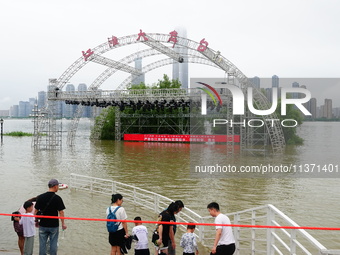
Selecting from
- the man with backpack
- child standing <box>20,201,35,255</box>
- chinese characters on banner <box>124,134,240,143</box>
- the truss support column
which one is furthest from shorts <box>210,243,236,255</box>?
the truss support column

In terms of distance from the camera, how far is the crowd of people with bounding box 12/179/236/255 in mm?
5395

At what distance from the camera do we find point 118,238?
243 inches

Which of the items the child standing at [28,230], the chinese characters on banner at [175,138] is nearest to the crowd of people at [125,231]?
the child standing at [28,230]

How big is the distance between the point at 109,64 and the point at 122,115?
11.5m

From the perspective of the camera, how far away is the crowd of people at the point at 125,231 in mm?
5395

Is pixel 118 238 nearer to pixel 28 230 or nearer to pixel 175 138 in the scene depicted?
pixel 28 230

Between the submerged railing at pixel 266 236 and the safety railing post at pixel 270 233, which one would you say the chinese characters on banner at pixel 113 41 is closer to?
the submerged railing at pixel 266 236

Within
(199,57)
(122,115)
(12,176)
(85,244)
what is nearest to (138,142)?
(122,115)

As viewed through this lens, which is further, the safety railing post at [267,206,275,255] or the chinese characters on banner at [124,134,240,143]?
the chinese characters on banner at [124,134,240,143]

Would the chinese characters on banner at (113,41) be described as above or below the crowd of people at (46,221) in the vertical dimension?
above

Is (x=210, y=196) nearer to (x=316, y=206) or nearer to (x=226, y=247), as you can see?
(x=316, y=206)

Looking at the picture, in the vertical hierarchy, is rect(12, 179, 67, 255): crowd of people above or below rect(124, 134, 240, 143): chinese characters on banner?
above

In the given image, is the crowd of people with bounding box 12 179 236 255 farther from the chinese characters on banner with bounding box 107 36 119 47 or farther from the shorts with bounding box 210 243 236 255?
the chinese characters on banner with bounding box 107 36 119 47

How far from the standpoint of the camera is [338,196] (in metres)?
14.8
